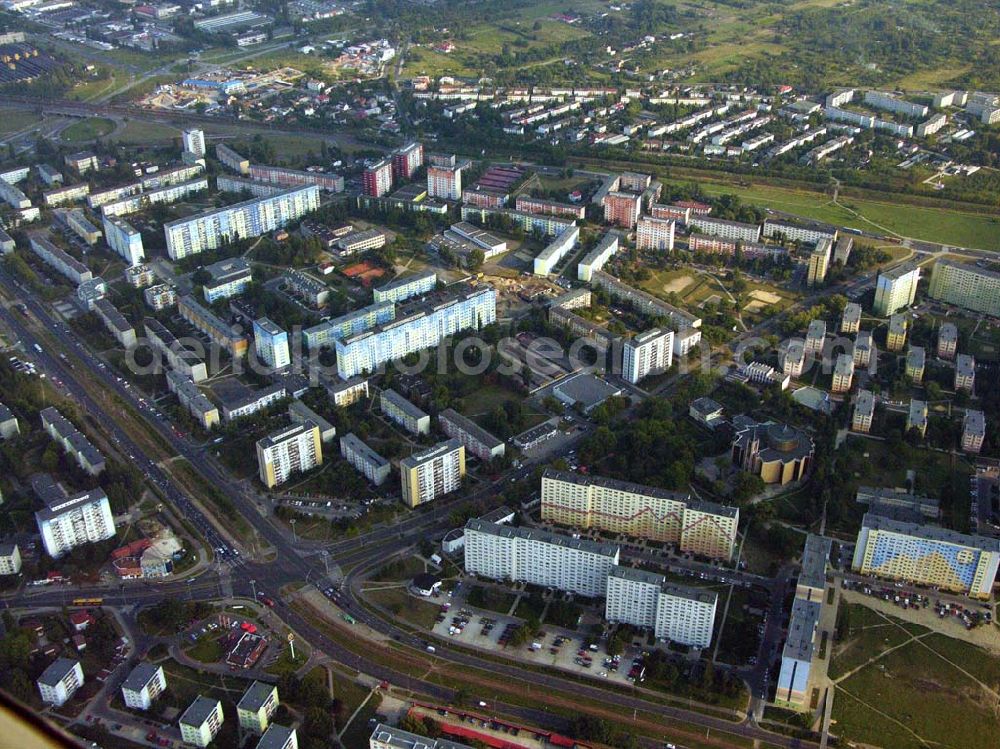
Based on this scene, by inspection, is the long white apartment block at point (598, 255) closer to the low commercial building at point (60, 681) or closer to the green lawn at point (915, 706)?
the green lawn at point (915, 706)

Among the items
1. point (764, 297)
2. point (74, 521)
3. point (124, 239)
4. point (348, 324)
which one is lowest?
point (74, 521)

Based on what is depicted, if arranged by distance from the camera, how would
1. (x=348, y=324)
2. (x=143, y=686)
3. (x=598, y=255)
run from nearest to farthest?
(x=143, y=686), (x=348, y=324), (x=598, y=255)

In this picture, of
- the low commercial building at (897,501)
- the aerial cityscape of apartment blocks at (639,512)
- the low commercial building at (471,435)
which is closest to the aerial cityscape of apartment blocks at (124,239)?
the low commercial building at (471,435)

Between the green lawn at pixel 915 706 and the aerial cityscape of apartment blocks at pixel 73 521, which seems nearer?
the green lawn at pixel 915 706

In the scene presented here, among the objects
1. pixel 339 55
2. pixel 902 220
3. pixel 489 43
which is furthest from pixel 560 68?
pixel 902 220

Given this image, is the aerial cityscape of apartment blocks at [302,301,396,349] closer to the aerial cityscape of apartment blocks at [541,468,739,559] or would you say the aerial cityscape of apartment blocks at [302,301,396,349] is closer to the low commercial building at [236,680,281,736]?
the aerial cityscape of apartment blocks at [541,468,739,559]

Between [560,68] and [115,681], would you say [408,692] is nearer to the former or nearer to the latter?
[115,681]

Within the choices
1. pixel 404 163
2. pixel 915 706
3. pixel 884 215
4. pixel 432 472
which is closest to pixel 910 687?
pixel 915 706

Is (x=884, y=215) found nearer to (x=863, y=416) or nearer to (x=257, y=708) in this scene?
(x=863, y=416)
